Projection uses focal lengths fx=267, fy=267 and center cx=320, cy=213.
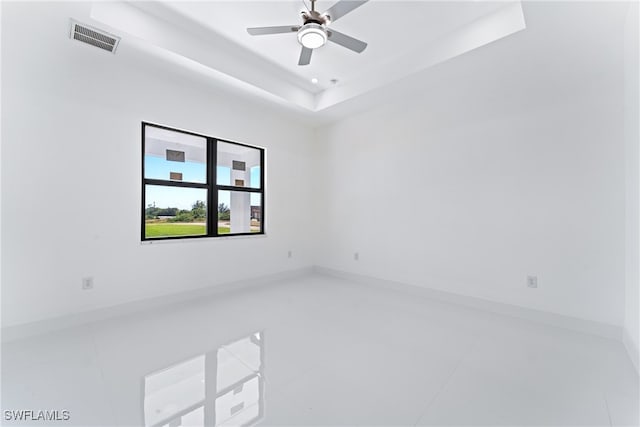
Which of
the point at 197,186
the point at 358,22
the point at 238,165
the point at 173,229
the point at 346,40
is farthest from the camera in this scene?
the point at 238,165

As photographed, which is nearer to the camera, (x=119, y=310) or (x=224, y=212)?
(x=119, y=310)

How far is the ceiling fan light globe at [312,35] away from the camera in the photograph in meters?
2.17

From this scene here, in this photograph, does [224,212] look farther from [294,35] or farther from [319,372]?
[319,372]

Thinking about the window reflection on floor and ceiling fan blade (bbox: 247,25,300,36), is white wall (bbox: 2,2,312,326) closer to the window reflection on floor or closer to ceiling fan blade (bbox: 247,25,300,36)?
ceiling fan blade (bbox: 247,25,300,36)

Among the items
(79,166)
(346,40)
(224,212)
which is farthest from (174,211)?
(346,40)

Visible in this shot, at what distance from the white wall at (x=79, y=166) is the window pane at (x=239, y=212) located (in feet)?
1.41

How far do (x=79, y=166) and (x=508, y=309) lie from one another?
4.73 m

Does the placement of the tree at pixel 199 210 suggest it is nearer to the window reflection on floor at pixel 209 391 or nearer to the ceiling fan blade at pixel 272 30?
the window reflection on floor at pixel 209 391

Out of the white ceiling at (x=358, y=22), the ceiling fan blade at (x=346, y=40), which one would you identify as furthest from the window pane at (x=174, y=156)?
the ceiling fan blade at (x=346, y=40)

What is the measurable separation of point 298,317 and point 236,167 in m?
2.48

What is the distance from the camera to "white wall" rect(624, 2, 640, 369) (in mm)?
1993

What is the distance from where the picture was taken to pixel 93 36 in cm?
241

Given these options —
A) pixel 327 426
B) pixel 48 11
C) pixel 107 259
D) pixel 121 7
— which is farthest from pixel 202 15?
pixel 327 426

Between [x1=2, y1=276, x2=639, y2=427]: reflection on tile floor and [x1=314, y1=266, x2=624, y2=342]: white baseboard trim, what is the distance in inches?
4.2
